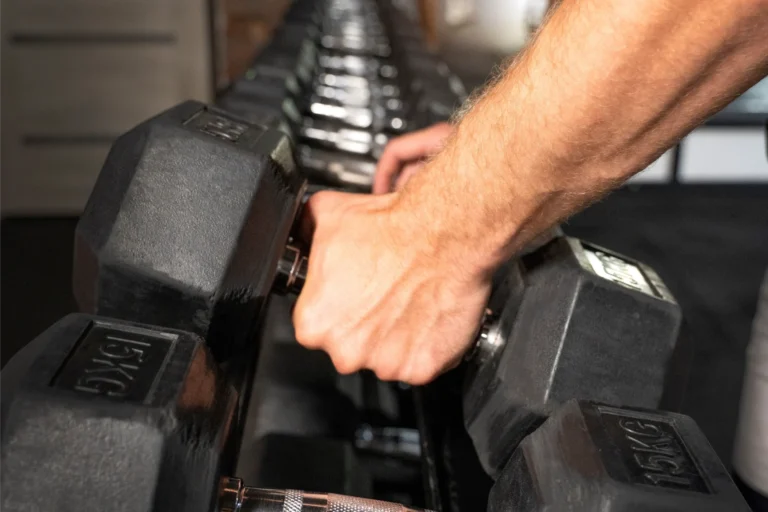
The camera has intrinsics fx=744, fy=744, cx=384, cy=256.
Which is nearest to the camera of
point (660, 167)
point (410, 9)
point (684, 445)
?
point (684, 445)

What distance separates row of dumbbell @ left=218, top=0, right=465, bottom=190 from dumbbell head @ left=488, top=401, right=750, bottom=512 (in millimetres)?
736

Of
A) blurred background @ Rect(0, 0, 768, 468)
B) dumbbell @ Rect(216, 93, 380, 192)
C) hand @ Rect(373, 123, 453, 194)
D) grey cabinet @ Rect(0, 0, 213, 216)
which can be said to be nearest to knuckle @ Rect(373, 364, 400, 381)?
hand @ Rect(373, 123, 453, 194)

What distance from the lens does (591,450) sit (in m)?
0.59

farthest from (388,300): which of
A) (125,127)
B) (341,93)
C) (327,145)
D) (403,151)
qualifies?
(125,127)

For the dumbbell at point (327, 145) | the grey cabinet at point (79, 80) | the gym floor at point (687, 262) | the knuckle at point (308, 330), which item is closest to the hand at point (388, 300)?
the knuckle at point (308, 330)

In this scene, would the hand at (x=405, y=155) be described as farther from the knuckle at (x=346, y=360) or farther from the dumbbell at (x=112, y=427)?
the dumbbell at (x=112, y=427)

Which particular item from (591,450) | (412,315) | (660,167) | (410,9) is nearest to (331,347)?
(412,315)

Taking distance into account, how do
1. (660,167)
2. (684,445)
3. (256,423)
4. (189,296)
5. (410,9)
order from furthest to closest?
1. (410,9)
2. (660,167)
3. (256,423)
4. (189,296)
5. (684,445)

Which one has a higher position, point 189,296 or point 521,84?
point 521,84

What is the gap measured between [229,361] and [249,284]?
117 mm

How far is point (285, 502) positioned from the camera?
65cm

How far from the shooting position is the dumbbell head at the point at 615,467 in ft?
1.80

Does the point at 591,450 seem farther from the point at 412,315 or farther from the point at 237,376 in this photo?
the point at 237,376

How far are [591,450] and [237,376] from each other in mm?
445
